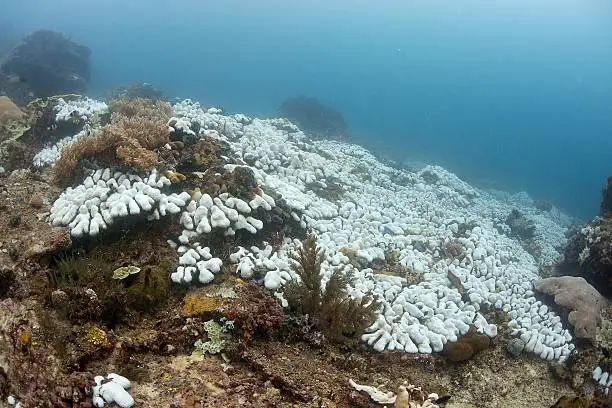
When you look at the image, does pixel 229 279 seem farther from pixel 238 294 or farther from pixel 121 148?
pixel 121 148

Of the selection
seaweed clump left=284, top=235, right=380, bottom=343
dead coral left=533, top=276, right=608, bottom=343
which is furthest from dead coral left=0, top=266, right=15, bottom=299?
dead coral left=533, top=276, right=608, bottom=343

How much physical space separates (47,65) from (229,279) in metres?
25.8

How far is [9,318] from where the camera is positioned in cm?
406

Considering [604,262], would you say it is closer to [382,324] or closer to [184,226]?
[382,324]

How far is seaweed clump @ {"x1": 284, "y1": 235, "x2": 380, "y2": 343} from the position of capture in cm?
582

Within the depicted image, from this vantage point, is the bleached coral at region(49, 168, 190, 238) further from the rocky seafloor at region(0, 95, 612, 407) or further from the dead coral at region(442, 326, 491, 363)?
the dead coral at region(442, 326, 491, 363)

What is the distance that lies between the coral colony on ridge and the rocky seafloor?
0.03 metres

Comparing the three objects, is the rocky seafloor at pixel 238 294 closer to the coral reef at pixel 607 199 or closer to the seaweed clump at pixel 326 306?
the seaweed clump at pixel 326 306

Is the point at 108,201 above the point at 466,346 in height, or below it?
above

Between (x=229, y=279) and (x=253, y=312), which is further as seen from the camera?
(x=229, y=279)

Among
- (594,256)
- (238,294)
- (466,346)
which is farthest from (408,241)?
(238,294)

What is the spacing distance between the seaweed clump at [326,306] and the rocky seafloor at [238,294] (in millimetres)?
28

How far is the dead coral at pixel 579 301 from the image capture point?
7648 millimetres

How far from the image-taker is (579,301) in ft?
26.9
